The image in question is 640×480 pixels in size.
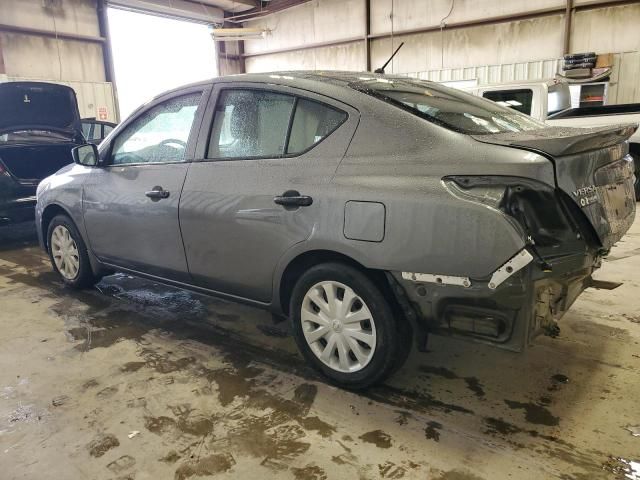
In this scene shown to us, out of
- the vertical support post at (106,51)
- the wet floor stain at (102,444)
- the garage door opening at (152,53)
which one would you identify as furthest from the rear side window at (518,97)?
the vertical support post at (106,51)

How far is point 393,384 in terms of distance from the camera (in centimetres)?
239

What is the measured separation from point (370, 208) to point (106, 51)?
12.6m

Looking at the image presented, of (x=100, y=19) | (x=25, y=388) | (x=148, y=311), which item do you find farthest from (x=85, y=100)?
(x=25, y=388)

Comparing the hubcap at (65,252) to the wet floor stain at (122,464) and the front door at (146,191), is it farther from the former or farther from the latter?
the wet floor stain at (122,464)

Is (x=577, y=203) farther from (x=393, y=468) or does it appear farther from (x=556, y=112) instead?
(x=556, y=112)

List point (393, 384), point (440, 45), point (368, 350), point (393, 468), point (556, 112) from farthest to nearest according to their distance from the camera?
1. point (440, 45)
2. point (556, 112)
3. point (393, 384)
4. point (368, 350)
5. point (393, 468)

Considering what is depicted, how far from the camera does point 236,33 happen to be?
13.0 metres

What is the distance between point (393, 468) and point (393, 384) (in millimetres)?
610

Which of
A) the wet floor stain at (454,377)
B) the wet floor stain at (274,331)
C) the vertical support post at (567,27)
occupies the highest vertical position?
the vertical support post at (567,27)

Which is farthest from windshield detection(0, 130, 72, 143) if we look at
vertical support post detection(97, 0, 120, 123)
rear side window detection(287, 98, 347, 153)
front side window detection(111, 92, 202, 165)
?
vertical support post detection(97, 0, 120, 123)

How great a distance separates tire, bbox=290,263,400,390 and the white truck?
5.04 meters

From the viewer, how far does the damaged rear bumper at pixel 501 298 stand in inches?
71.2

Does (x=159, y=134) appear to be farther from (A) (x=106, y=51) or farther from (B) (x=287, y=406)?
(A) (x=106, y=51)

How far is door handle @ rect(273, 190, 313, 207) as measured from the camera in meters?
2.24
